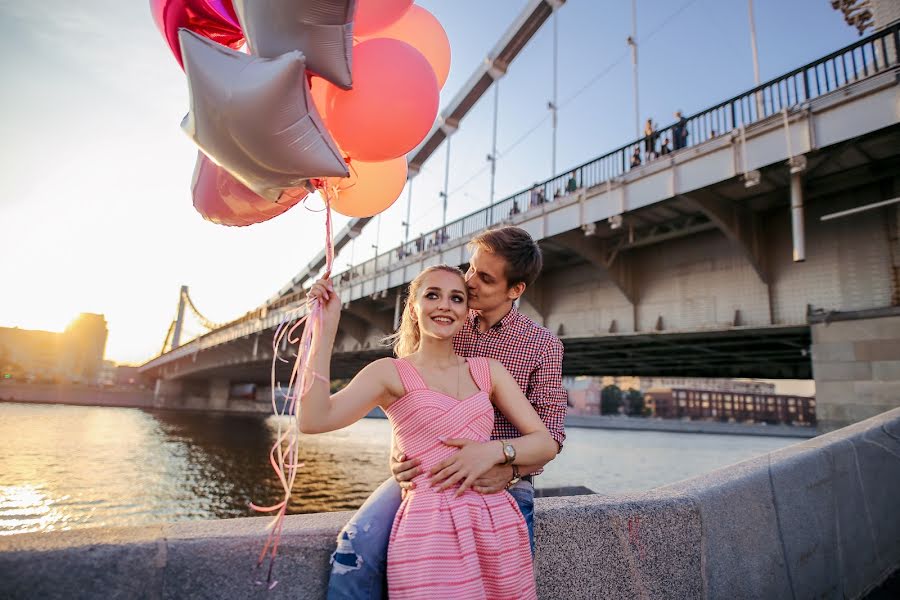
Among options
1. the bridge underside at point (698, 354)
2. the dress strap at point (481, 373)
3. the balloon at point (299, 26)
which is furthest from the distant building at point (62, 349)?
the dress strap at point (481, 373)

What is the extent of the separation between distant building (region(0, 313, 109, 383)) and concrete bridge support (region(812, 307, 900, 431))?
251 feet

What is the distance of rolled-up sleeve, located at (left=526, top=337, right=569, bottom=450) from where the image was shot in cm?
197

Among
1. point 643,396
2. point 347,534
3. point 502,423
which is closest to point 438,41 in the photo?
point 502,423

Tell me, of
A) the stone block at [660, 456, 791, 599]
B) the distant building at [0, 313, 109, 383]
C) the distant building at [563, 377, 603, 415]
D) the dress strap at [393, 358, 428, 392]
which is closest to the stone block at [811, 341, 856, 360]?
the stone block at [660, 456, 791, 599]

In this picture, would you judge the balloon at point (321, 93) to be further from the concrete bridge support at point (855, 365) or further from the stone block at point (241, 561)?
the concrete bridge support at point (855, 365)

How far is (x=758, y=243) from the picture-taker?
10.4m

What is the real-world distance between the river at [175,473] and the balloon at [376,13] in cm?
657

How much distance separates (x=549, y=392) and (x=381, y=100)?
5.28 feet

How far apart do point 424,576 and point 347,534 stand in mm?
260

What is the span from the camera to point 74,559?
3.77 ft

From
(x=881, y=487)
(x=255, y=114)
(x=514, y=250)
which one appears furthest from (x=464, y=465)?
(x=881, y=487)

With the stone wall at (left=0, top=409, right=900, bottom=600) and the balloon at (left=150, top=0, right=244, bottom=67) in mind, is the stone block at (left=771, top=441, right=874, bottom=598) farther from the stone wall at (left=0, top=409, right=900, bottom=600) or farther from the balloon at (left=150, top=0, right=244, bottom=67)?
the balloon at (left=150, top=0, right=244, bottom=67)

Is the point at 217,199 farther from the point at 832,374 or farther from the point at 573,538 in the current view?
the point at 832,374

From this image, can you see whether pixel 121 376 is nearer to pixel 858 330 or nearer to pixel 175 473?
pixel 175 473
